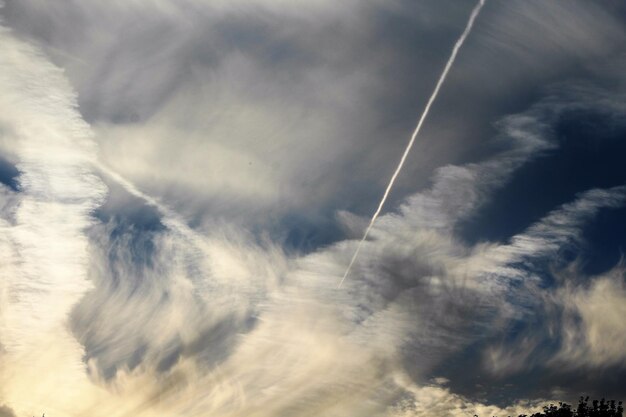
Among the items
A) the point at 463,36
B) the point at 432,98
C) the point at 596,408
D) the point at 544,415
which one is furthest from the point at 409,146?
the point at 544,415

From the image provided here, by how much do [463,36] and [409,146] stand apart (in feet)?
37.3

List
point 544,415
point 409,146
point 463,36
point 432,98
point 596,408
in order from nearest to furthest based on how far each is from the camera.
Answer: point 463,36 < point 432,98 < point 409,146 < point 596,408 < point 544,415

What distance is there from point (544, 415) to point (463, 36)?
78.2 meters

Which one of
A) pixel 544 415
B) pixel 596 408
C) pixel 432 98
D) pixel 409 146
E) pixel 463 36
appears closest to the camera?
pixel 463 36

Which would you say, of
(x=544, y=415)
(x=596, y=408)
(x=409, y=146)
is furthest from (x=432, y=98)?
(x=544, y=415)

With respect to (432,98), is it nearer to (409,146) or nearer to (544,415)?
(409,146)

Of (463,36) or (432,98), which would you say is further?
(432,98)

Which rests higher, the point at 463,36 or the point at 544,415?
the point at 463,36

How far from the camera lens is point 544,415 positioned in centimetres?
9031

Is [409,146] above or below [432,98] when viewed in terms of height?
below

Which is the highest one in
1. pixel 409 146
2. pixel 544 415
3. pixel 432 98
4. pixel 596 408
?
pixel 432 98

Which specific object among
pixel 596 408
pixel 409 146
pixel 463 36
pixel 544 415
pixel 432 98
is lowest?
pixel 544 415

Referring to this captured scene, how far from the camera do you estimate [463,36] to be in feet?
126

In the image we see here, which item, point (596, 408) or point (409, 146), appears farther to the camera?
point (596, 408)
